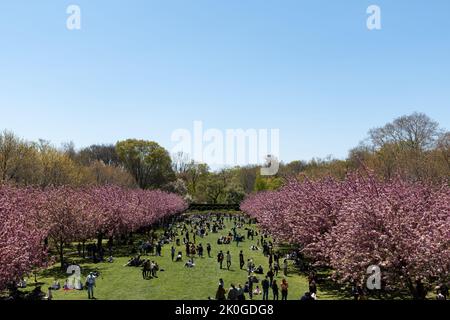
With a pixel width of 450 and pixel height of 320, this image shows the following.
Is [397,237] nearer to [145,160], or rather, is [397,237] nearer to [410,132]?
[410,132]

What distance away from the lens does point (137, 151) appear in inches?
→ 5428

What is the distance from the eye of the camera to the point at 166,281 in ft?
117

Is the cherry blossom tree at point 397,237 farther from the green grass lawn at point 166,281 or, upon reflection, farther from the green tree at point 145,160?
the green tree at point 145,160

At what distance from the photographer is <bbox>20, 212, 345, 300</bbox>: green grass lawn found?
30438mm

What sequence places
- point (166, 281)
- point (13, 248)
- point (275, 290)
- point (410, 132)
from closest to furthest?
point (13, 248) → point (275, 290) → point (166, 281) → point (410, 132)

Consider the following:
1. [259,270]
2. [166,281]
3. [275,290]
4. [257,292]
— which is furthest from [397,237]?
[166,281]

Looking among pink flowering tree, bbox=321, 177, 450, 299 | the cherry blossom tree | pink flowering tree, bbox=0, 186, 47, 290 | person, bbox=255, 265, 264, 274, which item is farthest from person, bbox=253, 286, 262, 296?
pink flowering tree, bbox=0, 186, 47, 290

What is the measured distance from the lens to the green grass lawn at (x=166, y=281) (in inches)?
1198

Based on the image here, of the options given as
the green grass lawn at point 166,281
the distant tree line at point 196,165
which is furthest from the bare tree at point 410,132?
the green grass lawn at point 166,281

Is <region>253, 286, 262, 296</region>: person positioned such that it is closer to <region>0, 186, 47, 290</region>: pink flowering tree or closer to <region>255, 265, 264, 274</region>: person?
<region>255, 265, 264, 274</region>: person

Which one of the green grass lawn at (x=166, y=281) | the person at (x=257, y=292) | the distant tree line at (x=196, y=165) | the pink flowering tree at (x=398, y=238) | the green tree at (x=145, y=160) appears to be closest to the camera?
the pink flowering tree at (x=398, y=238)
